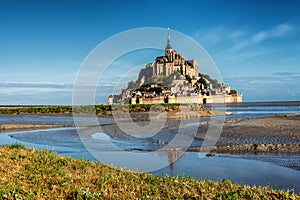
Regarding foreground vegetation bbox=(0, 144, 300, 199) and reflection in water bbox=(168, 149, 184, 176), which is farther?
reflection in water bbox=(168, 149, 184, 176)

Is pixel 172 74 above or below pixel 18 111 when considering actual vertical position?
above

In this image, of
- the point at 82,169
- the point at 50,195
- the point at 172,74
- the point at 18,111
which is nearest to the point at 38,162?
the point at 82,169

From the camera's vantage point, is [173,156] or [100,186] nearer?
[100,186]

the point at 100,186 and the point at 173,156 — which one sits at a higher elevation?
the point at 100,186

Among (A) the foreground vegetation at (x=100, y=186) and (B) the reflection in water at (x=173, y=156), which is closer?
(A) the foreground vegetation at (x=100, y=186)

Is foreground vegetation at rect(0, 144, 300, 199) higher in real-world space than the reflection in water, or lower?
higher

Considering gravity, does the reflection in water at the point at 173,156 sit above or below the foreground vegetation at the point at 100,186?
below

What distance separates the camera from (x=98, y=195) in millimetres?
6957

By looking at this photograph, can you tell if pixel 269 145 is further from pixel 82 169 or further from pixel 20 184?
pixel 20 184

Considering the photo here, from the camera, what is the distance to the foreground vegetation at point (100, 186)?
7070 mm

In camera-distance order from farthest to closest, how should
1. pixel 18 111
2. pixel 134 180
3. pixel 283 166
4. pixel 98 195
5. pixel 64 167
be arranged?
1. pixel 18 111
2. pixel 283 166
3. pixel 64 167
4. pixel 134 180
5. pixel 98 195

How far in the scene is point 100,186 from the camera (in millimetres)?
7855

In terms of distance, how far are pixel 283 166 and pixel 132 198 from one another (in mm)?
8434

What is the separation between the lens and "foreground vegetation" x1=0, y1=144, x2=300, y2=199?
7.07m
